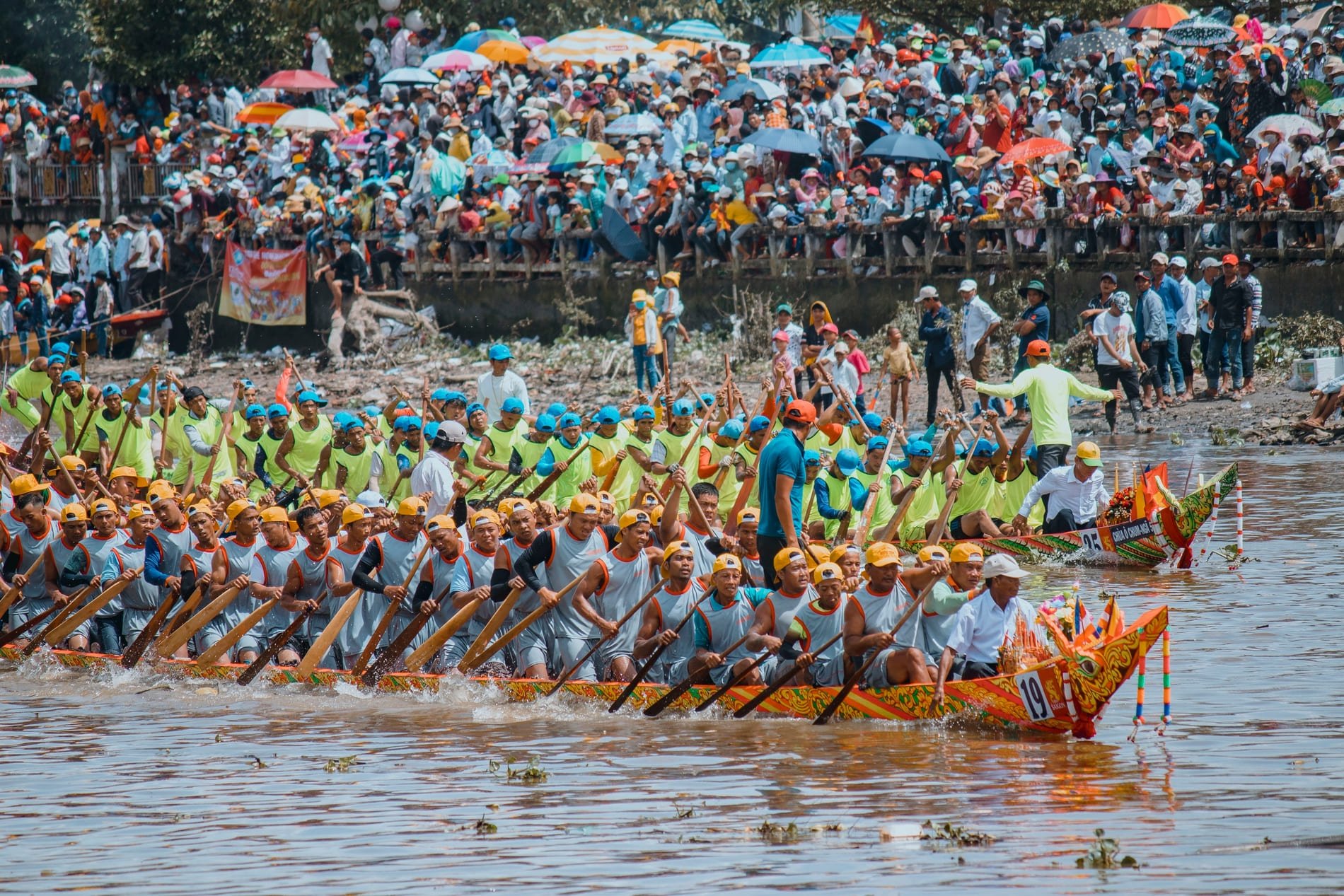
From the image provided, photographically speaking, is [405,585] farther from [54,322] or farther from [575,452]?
[54,322]

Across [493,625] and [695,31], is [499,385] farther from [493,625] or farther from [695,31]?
[695,31]

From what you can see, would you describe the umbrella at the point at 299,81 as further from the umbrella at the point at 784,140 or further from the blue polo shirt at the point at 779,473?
the blue polo shirt at the point at 779,473

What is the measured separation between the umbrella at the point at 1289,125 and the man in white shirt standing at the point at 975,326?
346 centimetres

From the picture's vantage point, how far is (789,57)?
1030 inches

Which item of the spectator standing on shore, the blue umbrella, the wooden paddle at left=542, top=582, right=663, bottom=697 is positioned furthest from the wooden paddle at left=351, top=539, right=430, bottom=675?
the blue umbrella

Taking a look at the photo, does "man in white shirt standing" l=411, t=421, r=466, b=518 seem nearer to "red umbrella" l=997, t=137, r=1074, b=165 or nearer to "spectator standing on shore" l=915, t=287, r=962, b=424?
"spectator standing on shore" l=915, t=287, r=962, b=424

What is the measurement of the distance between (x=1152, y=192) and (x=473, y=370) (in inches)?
397

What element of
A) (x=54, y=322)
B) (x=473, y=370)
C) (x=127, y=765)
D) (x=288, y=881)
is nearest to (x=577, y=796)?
(x=288, y=881)

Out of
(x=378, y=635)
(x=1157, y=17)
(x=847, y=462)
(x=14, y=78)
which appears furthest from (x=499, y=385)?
(x=14, y=78)

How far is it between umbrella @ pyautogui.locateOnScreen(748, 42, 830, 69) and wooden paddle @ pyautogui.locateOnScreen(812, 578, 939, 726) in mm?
17581

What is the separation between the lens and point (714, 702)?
389 inches

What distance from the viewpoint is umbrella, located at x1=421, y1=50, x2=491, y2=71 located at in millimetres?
28438

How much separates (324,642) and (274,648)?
0.41 meters

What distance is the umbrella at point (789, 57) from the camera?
85.7 feet
